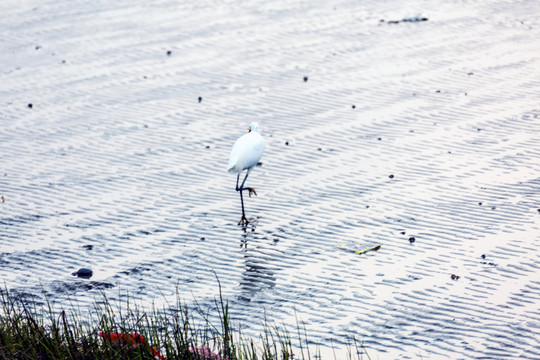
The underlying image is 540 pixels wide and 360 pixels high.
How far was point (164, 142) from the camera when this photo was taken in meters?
9.91

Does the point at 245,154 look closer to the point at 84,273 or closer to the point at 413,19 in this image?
the point at 84,273

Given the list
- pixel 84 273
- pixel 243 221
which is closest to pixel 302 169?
pixel 243 221

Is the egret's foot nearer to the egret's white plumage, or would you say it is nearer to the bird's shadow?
the bird's shadow

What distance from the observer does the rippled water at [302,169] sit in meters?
6.10

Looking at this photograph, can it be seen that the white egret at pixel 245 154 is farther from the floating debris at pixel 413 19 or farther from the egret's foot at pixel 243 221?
the floating debris at pixel 413 19

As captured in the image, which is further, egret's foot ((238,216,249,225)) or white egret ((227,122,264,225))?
white egret ((227,122,264,225))

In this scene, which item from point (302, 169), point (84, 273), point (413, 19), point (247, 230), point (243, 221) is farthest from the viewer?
point (413, 19)

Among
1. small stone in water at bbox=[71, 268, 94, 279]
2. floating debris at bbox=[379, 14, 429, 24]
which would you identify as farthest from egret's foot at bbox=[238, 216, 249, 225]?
floating debris at bbox=[379, 14, 429, 24]

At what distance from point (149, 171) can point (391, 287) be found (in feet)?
12.3

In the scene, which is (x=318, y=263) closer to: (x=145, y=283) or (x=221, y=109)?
(x=145, y=283)

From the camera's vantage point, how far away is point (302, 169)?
8828mm

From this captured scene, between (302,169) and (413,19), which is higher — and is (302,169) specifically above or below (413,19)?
below

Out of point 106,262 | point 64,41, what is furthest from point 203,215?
point 64,41

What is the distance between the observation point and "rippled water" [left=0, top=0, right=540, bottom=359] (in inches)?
240
